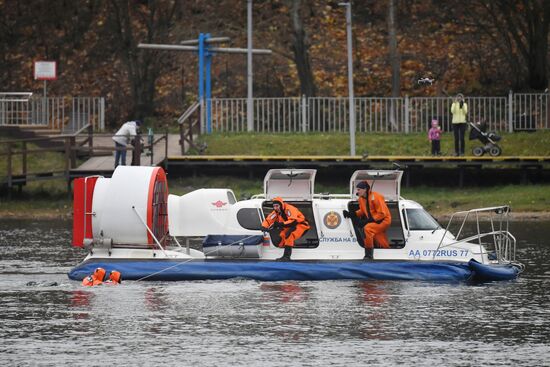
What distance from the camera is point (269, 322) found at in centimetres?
2281

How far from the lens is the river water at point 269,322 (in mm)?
20000

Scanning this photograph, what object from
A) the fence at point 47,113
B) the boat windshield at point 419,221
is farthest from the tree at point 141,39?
the boat windshield at point 419,221

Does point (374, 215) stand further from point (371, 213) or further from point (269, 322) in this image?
point (269, 322)

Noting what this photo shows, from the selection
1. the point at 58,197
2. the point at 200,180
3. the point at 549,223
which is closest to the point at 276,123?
the point at 200,180

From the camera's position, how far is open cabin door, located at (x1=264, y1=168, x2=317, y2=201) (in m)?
28.1

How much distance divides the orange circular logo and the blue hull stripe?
2.93 ft

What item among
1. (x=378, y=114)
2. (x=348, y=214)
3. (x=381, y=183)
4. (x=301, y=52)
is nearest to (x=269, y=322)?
(x=348, y=214)

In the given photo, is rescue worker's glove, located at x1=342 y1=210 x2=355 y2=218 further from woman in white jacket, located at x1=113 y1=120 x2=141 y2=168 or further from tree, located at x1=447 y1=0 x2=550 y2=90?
tree, located at x1=447 y1=0 x2=550 y2=90

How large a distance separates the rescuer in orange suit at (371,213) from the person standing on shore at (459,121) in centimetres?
1723

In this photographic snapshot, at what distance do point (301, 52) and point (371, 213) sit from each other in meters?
23.5

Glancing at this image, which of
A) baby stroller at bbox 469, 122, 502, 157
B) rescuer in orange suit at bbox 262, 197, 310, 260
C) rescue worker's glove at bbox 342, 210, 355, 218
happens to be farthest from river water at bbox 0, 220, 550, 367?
baby stroller at bbox 469, 122, 502, 157

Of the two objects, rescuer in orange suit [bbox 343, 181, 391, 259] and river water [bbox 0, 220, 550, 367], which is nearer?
river water [bbox 0, 220, 550, 367]

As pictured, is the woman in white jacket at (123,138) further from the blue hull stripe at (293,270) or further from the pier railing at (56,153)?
the blue hull stripe at (293,270)

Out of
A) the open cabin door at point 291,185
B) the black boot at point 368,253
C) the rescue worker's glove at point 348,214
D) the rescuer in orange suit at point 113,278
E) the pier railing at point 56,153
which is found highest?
the pier railing at point 56,153
